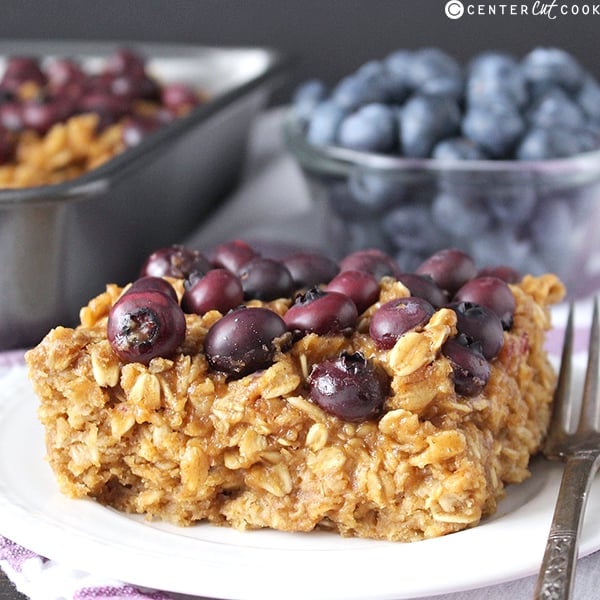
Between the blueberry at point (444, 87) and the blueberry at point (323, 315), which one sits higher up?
the blueberry at point (323, 315)

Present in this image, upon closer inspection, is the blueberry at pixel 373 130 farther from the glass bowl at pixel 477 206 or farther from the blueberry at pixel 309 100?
the blueberry at pixel 309 100

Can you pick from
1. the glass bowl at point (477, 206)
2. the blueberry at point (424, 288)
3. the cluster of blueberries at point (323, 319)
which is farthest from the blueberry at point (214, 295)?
the glass bowl at point (477, 206)

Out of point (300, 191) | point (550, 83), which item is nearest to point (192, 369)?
point (550, 83)

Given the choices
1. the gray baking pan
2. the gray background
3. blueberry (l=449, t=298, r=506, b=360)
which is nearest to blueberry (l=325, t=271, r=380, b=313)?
blueberry (l=449, t=298, r=506, b=360)

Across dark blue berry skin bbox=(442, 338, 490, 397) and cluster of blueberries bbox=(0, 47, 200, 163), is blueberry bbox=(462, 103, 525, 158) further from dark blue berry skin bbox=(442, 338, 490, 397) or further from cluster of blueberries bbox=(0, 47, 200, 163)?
dark blue berry skin bbox=(442, 338, 490, 397)

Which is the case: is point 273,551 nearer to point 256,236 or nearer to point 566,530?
point 566,530

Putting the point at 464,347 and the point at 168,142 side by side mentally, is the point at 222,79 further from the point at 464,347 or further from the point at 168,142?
the point at 464,347

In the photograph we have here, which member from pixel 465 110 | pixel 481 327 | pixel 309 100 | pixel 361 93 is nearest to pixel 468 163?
pixel 465 110
